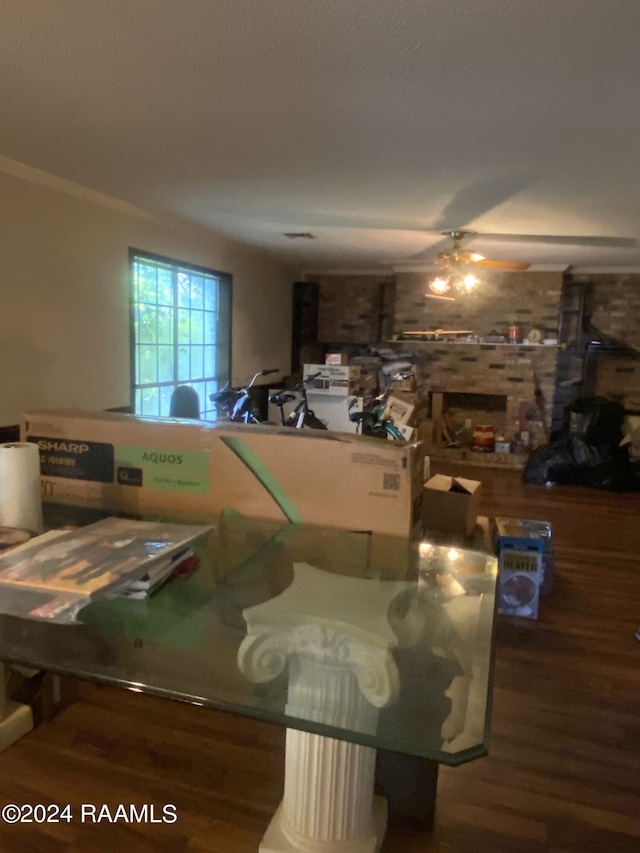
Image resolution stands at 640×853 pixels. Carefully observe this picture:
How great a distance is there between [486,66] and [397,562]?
1389 millimetres

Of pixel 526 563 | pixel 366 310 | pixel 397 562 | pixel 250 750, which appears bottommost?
pixel 250 750

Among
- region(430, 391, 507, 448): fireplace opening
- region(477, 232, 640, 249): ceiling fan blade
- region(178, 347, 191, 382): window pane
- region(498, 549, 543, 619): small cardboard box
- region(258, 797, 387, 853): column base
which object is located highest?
region(477, 232, 640, 249): ceiling fan blade

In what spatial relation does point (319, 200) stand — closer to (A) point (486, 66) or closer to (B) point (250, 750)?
(A) point (486, 66)

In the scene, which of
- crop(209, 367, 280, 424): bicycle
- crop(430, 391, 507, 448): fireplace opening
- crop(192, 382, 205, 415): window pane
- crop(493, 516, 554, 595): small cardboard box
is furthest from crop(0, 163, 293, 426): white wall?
crop(430, 391, 507, 448): fireplace opening

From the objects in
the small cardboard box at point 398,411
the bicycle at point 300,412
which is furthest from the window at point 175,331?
the small cardboard box at point 398,411

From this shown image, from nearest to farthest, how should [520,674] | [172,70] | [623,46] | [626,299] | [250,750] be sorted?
[623,46] < [172,70] < [250,750] < [520,674] < [626,299]

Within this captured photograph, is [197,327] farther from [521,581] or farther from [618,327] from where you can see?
[618,327]

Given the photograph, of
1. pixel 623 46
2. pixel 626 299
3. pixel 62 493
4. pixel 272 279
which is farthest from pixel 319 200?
pixel 626 299

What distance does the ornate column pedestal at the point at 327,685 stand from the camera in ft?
3.48

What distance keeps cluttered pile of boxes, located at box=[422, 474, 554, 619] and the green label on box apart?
873 mm

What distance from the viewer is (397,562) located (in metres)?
1.55

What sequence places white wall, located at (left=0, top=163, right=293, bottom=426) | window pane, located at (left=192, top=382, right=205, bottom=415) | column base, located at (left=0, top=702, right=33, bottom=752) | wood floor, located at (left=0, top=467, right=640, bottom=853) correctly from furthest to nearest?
window pane, located at (left=192, top=382, right=205, bottom=415), white wall, located at (left=0, top=163, right=293, bottom=426), column base, located at (left=0, top=702, right=33, bottom=752), wood floor, located at (left=0, top=467, right=640, bottom=853)

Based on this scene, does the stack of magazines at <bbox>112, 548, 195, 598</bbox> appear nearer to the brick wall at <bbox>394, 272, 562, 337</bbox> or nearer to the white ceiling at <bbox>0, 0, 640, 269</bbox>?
the white ceiling at <bbox>0, 0, 640, 269</bbox>

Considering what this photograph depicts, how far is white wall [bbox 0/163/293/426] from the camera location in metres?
3.24
